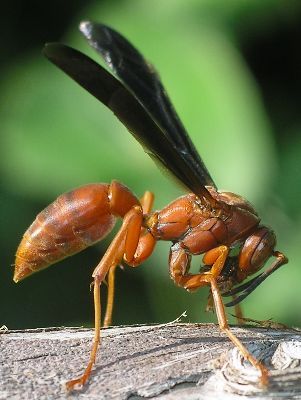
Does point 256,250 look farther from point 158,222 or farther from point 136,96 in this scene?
point 136,96

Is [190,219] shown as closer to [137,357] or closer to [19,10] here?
[137,357]

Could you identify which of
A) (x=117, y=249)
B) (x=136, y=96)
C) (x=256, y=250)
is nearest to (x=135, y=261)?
(x=117, y=249)

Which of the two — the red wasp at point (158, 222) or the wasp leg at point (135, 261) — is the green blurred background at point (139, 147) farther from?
the red wasp at point (158, 222)

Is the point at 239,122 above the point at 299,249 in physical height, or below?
above

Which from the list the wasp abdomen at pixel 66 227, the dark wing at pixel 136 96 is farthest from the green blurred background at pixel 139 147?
the dark wing at pixel 136 96

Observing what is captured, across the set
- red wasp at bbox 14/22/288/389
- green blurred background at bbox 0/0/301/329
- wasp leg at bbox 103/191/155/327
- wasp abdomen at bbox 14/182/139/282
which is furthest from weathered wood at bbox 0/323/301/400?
green blurred background at bbox 0/0/301/329

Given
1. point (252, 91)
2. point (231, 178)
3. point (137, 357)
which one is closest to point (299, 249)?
point (231, 178)

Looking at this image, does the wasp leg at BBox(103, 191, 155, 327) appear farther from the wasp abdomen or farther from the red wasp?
the wasp abdomen
